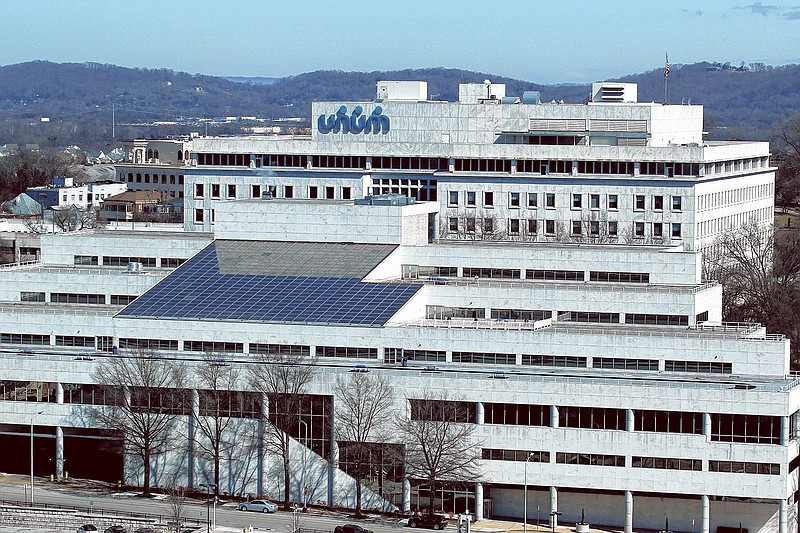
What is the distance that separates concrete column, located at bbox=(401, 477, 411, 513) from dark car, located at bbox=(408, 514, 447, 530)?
11.5ft

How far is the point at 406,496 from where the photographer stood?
130750 millimetres

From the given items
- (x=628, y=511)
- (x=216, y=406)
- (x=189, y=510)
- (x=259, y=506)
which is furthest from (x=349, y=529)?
(x=628, y=511)

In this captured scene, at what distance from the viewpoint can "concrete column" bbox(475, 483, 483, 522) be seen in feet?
425

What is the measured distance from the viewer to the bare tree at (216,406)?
5290 inches

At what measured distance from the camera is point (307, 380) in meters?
132

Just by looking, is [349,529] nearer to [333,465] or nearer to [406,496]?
[406,496]

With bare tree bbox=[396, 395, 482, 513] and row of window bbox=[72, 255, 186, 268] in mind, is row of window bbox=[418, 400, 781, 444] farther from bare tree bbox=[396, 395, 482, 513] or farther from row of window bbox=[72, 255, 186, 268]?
row of window bbox=[72, 255, 186, 268]

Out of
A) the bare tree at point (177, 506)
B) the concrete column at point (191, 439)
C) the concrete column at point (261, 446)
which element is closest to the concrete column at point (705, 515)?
the concrete column at point (261, 446)

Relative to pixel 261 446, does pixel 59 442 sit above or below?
below

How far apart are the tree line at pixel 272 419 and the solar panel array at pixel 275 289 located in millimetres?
5688

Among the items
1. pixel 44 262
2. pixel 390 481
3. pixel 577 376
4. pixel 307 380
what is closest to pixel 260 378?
pixel 307 380

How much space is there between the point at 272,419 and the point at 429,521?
49.5 feet

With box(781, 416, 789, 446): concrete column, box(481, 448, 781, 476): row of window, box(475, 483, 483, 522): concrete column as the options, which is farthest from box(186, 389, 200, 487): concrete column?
box(781, 416, 789, 446): concrete column

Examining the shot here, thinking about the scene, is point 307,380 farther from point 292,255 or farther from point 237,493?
point 292,255
